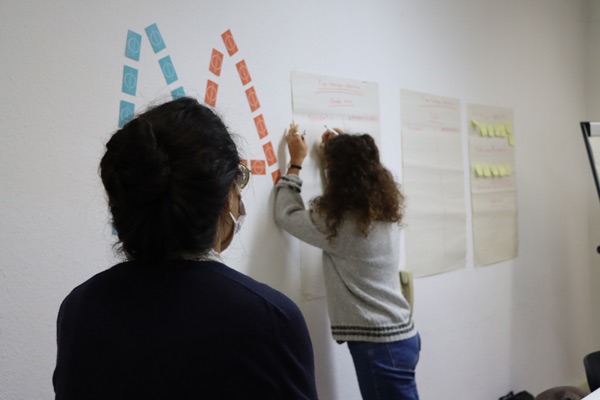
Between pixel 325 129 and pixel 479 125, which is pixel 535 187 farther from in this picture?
pixel 325 129

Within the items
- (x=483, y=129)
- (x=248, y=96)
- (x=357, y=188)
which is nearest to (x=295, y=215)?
(x=357, y=188)

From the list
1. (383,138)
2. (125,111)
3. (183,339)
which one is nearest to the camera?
(183,339)

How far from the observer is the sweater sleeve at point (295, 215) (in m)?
1.79

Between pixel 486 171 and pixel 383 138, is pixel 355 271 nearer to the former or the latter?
pixel 383 138

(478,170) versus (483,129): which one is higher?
(483,129)

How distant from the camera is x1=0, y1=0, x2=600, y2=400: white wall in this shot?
1.29 meters

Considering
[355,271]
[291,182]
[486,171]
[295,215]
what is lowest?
[355,271]

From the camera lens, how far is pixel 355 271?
179 centimetres

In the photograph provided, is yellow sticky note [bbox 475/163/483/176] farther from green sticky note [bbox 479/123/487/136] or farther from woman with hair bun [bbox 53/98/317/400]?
woman with hair bun [bbox 53/98/317/400]

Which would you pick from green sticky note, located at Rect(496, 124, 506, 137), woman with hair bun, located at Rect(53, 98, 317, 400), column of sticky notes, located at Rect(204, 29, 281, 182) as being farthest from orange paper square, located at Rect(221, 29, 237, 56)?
green sticky note, located at Rect(496, 124, 506, 137)

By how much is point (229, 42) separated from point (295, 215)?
644 mm

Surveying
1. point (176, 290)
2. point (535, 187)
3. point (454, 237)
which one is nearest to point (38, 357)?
point (176, 290)

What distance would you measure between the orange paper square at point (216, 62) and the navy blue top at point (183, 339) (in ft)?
3.41

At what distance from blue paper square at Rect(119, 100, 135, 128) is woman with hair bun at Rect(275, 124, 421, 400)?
599 millimetres
